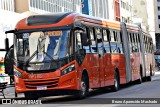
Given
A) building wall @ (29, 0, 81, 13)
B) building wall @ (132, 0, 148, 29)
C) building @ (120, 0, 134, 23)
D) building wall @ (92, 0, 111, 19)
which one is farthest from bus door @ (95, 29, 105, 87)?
building wall @ (132, 0, 148, 29)

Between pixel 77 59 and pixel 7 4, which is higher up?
pixel 7 4

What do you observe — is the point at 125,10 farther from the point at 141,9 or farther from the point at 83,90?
the point at 83,90

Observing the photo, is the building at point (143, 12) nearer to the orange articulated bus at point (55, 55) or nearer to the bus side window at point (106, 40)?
the bus side window at point (106, 40)

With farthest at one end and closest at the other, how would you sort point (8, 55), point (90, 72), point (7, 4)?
point (7, 4)
point (8, 55)
point (90, 72)

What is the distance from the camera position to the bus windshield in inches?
787

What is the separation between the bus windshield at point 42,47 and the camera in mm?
20000

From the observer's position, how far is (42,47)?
65.9ft

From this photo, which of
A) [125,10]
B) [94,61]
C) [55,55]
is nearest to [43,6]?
[94,61]

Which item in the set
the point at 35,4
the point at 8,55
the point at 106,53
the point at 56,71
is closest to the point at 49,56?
the point at 56,71

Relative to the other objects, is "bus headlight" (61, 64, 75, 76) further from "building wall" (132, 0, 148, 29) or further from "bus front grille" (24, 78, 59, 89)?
"building wall" (132, 0, 148, 29)

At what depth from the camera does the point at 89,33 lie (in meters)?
22.6

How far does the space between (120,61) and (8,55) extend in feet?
18.0

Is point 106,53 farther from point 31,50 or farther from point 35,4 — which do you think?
point 35,4

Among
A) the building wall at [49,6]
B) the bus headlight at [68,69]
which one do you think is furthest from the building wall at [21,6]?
the bus headlight at [68,69]
